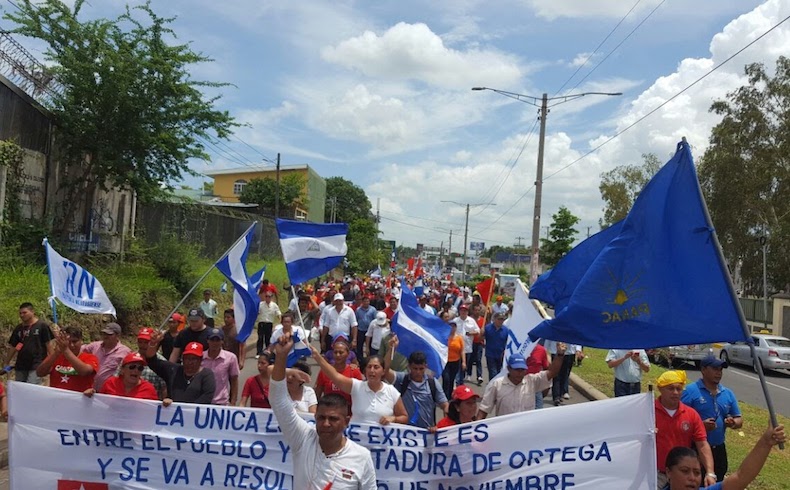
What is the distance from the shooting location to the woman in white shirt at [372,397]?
17.2ft

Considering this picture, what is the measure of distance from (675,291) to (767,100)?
37680 mm

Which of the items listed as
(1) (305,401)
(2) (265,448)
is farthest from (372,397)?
(2) (265,448)

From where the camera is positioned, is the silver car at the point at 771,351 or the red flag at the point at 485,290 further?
the silver car at the point at 771,351

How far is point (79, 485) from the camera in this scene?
196 inches

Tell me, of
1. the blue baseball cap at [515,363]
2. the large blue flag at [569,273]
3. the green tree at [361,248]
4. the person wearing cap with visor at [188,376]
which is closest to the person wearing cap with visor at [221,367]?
the person wearing cap with visor at [188,376]

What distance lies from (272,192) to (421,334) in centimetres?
4503

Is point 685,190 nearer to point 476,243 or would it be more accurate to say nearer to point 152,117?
point 152,117

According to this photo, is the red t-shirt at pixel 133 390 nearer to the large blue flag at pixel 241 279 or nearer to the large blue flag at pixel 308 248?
the large blue flag at pixel 241 279

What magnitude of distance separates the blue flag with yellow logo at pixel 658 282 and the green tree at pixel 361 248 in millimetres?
49589

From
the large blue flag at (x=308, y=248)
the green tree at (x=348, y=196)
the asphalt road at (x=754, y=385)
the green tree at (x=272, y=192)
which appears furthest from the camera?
the green tree at (x=348, y=196)

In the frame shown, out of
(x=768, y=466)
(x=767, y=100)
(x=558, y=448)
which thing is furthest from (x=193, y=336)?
(x=767, y=100)

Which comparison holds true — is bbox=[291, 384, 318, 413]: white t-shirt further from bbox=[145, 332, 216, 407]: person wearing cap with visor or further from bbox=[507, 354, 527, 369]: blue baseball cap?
bbox=[507, 354, 527, 369]: blue baseball cap

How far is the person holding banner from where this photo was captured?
11.7ft

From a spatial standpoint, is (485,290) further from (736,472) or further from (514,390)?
(736,472)
